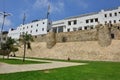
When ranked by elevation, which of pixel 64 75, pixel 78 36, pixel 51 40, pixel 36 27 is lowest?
pixel 64 75

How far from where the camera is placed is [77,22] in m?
77.8

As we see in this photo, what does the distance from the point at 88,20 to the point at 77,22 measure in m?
5.57

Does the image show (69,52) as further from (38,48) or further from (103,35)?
(38,48)

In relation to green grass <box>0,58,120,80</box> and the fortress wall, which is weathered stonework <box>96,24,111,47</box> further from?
green grass <box>0,58,120,80</box>

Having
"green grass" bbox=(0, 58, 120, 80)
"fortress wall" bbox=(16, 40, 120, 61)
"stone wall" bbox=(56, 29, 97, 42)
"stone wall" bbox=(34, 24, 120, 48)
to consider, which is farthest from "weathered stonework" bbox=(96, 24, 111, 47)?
"green grass" bbox=(0, 58, 120, 80)

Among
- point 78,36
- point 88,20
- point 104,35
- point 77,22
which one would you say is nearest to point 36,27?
point 77,22

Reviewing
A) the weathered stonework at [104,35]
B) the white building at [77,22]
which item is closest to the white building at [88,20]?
the white building at [77,22]

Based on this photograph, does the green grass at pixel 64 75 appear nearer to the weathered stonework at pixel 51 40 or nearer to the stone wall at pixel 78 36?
the stone wall at pixel 78 36

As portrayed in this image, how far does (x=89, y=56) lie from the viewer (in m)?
47.8

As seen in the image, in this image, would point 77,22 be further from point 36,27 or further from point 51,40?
point 36,27

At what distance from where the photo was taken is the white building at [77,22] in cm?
6775

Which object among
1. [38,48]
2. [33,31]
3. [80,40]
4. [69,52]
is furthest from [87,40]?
[33,31]

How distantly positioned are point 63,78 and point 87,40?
3904 centimetres

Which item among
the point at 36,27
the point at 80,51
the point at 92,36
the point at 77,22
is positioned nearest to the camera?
the point at 80,51
